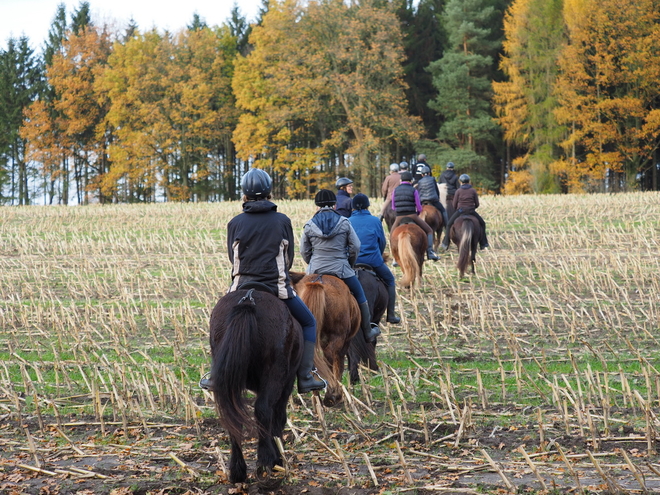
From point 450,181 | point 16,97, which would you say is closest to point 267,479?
point 450,181

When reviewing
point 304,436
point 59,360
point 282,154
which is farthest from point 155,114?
point 304,436

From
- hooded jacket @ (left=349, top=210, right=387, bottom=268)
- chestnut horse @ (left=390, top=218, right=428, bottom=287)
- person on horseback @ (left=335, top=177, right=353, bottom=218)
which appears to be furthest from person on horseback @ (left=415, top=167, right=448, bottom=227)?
hooded jacket @ (left=349, top=210, right=387, bottom=268)

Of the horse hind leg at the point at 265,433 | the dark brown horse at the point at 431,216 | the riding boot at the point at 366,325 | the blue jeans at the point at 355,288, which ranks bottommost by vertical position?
the horse hind leg at the point at 265,433

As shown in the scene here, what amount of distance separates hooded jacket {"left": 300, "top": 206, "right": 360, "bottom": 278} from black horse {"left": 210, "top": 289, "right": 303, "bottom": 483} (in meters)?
2.23

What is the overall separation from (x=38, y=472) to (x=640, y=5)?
44596 mm

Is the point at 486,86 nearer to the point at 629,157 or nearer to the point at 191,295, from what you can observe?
the point at 629,157

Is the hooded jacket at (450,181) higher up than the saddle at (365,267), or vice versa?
the hooded jacket at (450,181)

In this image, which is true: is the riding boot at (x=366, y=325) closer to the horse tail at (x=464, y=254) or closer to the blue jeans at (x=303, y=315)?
the blue jeans at (x=303, y=315)

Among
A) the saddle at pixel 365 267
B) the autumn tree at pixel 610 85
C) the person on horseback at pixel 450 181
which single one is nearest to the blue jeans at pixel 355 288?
the saddle at pixel 365 267

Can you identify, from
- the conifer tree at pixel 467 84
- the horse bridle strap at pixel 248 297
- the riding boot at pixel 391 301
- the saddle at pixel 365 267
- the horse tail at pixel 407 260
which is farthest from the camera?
the conifer tree at pixel 467 84

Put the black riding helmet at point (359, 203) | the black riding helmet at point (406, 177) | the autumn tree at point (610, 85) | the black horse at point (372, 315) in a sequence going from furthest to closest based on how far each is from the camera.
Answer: the autumn tree at point (610, 85) < the black riding helmet at point (406, 177) < the black riding helmet at point (359, 203) < the black horse at point (372, 315)

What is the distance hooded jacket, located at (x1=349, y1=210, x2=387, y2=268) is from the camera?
30.4 ft

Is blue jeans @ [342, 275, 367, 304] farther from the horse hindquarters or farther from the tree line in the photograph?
the tree line

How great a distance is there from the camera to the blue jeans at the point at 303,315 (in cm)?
588
